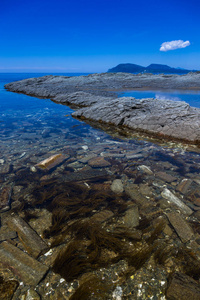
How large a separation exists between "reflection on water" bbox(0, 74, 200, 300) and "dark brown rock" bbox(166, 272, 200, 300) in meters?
0.10

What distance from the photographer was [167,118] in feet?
30.1

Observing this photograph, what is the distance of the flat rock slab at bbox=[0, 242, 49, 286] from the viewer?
7.83 ft

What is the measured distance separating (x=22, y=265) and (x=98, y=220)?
1433 millimetres

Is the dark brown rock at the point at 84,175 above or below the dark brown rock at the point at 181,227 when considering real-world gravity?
above

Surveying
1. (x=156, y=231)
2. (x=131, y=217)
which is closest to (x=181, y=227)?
(x=156, y=231)

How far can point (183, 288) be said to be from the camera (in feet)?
7.23

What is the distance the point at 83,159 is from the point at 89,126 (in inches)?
196

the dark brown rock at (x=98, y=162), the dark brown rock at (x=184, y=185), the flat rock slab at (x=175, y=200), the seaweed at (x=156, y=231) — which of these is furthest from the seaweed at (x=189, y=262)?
the dark brown rock at (x=98, y=162)

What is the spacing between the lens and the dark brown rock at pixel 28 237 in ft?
9.31

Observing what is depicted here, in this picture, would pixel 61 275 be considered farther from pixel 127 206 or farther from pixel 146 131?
pixel 146 131

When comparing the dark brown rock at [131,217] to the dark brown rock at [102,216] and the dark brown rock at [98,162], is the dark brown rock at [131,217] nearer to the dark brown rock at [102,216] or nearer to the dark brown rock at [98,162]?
the dark brown rock at [102,216]

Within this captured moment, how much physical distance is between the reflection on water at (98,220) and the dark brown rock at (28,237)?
0.02m

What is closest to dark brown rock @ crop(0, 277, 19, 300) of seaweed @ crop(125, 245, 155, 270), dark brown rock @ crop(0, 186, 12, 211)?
seaweed @ crop(125, 245, 155, 270)

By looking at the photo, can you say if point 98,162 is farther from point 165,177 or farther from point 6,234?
point 6,234
